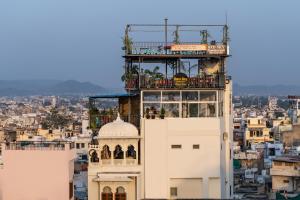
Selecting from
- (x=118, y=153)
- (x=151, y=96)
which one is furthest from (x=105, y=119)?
(x=151, y=96)

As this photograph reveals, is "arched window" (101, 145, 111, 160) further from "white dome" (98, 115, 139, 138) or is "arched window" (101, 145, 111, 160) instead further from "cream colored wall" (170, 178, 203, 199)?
"cream colored wall" (170, 178, 203, 199)

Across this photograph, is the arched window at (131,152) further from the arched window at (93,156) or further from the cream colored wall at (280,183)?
the cream colored wall at (280,183)

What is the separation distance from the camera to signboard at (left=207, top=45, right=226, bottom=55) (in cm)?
2562

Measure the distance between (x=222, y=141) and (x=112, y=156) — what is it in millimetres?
2925

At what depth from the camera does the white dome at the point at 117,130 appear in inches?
957

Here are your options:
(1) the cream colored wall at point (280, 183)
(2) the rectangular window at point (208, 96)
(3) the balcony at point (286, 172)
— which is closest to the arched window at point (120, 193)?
(2) the rectangular window at point (208, 96)

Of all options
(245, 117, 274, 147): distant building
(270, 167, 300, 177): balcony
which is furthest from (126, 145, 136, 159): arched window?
(245, 117, 274, 147): distant building

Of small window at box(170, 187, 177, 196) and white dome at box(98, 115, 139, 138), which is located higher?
white dome at box(98, 115, 139, 138)

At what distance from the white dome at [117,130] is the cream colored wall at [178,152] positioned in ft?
1.36

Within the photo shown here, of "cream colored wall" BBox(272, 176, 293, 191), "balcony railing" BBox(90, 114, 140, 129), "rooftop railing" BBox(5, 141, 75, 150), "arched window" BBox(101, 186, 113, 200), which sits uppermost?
"balcony railing" BBox(90, 114, 140, 129)

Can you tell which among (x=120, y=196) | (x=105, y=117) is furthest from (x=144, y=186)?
(x=105, y=117)

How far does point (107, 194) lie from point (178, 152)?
6.92ft

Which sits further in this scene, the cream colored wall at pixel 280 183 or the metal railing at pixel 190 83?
the cream colored wall at pixel 280 183

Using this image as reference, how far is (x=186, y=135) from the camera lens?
2472 centimetres
